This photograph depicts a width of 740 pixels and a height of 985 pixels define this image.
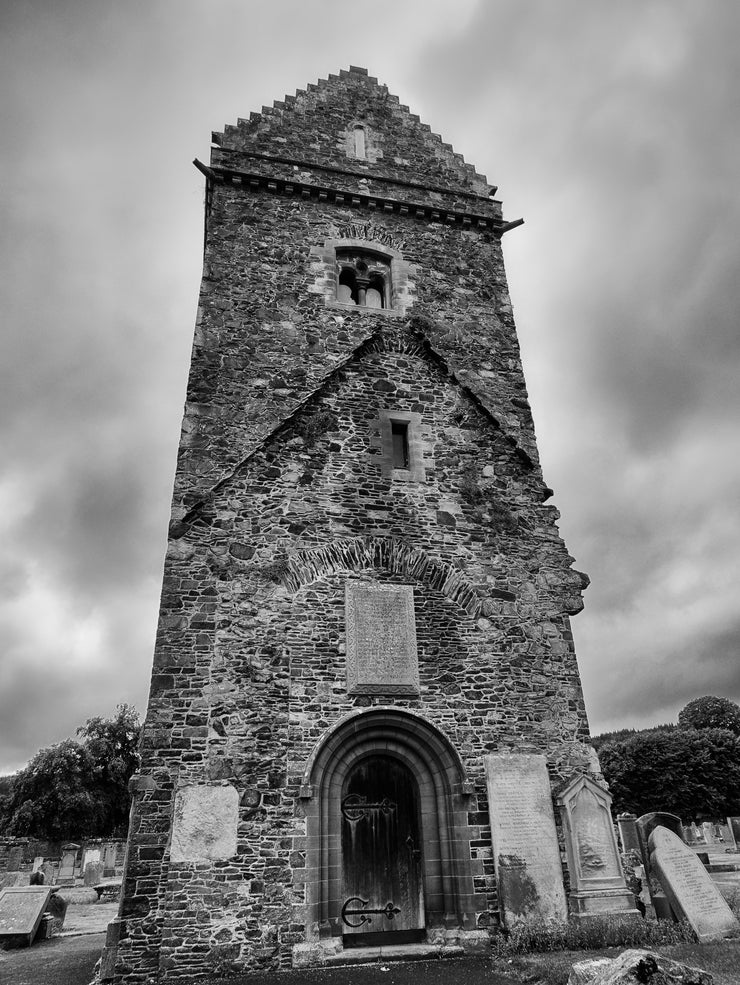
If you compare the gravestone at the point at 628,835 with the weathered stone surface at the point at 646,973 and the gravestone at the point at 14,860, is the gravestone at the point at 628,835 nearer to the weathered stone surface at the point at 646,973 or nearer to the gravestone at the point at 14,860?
the weathered stone surface at the point at 646,973

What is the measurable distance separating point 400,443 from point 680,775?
3026 cm

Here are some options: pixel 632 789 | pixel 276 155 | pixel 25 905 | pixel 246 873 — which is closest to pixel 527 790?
pixel 246 873

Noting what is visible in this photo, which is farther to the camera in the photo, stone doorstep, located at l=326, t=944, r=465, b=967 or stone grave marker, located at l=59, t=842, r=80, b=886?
stone grave marker, located at l=59, t=842, r=80, b=886

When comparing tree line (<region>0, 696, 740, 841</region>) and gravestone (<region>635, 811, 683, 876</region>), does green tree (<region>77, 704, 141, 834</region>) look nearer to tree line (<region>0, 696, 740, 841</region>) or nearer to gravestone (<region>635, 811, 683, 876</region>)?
tree line (<region>0, 696, 740, 841</region>)

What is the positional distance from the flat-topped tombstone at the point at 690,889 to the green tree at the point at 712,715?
130 ft

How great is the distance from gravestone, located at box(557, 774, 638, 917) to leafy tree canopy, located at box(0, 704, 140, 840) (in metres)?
33.5

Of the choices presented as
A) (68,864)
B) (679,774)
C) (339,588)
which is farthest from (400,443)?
(679,774)

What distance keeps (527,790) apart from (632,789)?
2873cm

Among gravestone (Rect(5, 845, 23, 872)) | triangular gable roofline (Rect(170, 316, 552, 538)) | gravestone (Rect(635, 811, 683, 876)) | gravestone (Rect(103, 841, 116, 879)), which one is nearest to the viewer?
gravestone (Rect(635, 811, 683, 876))

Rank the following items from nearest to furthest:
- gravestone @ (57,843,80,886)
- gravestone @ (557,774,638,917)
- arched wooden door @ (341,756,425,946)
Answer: arched wooden door @ (341,756,425,946) < gravestone @ (557,774,638,917) < gravestone @ (57,843,80,886)

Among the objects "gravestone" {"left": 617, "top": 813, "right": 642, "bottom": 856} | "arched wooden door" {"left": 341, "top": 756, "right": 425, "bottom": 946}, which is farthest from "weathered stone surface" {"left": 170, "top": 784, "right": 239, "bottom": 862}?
"gravestone" {"left": 617, "top": 813, "right": 642, "bottom": 856}

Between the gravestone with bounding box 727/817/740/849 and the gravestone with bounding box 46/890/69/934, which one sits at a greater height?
the gravestone with bounding box 727/817/740/849

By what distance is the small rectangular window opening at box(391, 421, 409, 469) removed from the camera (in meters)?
12.1

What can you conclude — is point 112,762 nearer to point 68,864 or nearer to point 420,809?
point 68,864
